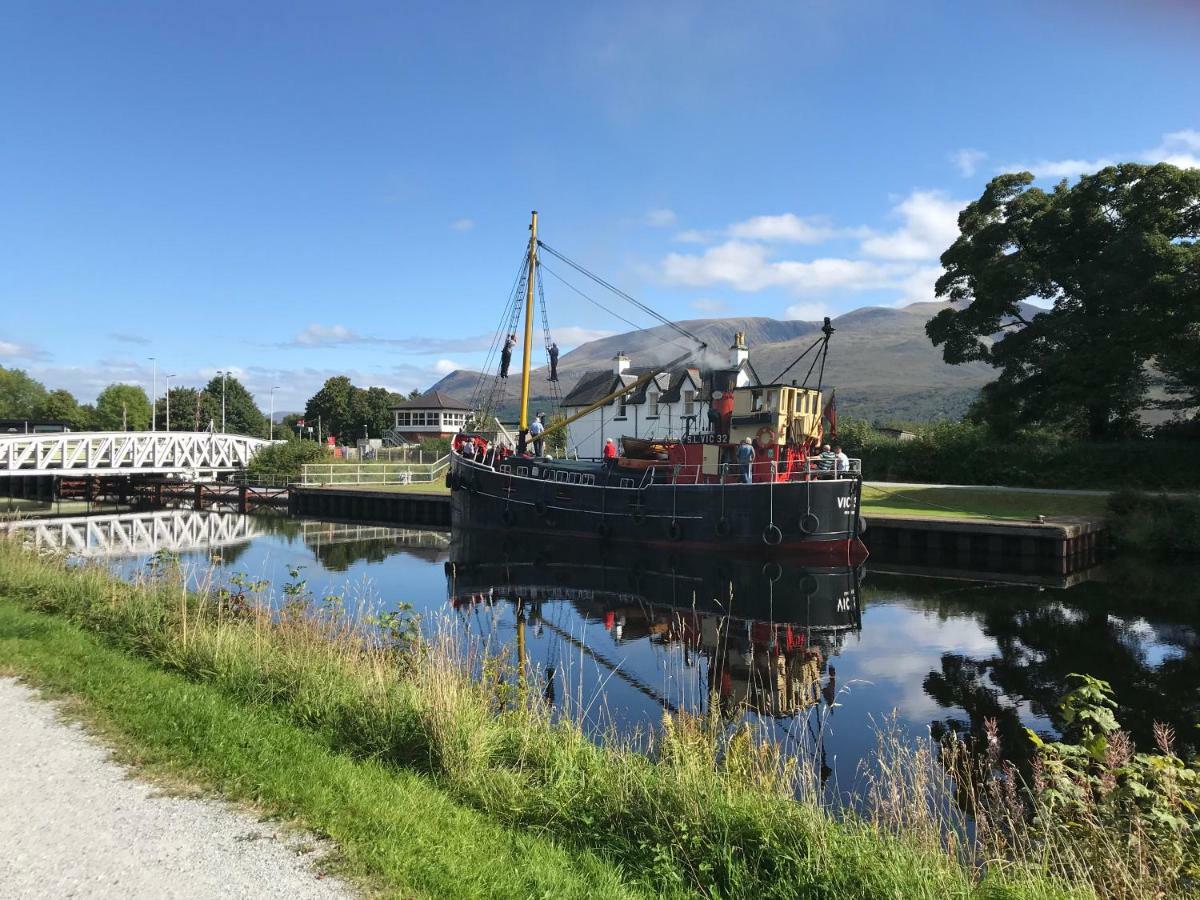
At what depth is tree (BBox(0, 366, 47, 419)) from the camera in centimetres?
10656

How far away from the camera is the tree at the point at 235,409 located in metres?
106

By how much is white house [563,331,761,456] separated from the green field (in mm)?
16071

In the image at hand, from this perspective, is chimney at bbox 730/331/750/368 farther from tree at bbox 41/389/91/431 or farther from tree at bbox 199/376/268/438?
tree at bbox 41/389/91/431

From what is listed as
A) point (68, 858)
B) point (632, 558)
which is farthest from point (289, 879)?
point (632, 558)

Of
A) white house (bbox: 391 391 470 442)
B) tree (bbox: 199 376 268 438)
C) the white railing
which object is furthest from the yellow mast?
tree (bbox: 199 376 268 438)

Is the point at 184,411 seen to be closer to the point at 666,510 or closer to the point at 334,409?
the point at 334,409

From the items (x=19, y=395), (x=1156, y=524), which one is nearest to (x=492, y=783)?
(x=1156, y=524)

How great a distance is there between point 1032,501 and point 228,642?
30.6 metres

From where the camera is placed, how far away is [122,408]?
107312 mm

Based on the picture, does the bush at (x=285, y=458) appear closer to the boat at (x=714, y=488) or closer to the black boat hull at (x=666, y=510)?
the black boat hull at (x=666, y=510)

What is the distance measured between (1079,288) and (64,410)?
366 feet

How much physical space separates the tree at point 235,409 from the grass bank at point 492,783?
4231 inches

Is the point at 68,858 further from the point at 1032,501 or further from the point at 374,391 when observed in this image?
the point at 374,391

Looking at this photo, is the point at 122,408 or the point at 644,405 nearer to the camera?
the point at 644,405
